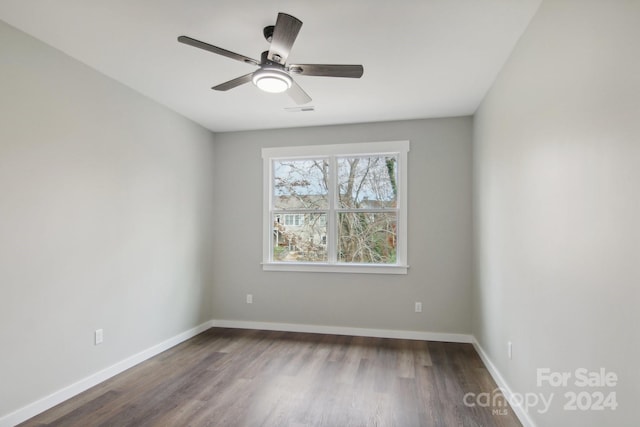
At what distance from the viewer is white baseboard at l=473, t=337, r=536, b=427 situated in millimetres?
2344

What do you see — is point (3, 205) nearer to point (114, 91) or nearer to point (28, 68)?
point (28, 68)

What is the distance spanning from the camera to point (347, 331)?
4477 millimetres

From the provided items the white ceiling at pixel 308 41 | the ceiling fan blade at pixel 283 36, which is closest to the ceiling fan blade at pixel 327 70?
the ceiling fan blade at pixel 283 36

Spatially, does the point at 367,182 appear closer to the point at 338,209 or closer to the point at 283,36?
the point at 338,209

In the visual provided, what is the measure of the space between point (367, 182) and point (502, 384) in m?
2.60

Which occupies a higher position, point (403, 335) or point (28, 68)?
point (28, 68)

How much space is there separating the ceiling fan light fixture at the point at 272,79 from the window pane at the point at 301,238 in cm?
250

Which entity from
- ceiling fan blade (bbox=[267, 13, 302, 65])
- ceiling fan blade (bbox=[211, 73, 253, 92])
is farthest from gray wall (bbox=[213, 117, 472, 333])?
ceiling fan blade (bbox=[267, 13, 302, 65])

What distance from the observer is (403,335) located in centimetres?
434

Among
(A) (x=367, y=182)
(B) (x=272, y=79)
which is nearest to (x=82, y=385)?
(B) (x=272, y=79)

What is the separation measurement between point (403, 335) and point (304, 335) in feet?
3.97

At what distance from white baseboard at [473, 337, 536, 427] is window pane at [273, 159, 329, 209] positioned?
241cm

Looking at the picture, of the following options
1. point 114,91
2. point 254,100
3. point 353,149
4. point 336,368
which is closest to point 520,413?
point 336,368

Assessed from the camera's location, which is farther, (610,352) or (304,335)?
(304,335)
